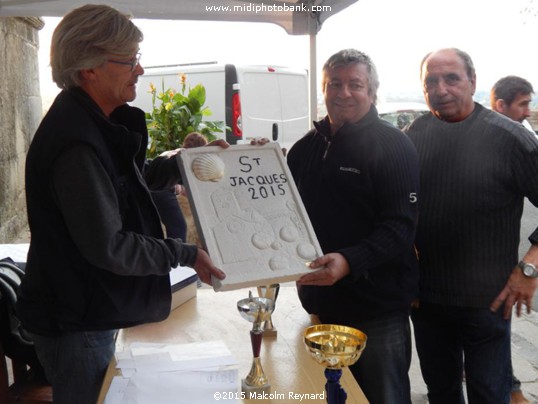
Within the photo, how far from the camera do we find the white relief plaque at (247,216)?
5.45 ft

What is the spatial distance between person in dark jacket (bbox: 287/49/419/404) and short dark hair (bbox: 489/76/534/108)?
177 cm

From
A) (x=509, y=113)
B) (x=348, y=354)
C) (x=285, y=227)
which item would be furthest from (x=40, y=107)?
(x=348, y=354)

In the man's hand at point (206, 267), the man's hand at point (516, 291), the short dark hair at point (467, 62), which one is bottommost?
the man's hand at point (516, 291)

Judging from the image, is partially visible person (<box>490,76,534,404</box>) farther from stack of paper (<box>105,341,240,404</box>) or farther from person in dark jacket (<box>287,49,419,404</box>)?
stack of paper (<box>105,341,240,404</box>)

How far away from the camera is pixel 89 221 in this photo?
4.57ft

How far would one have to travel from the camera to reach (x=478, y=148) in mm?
2195

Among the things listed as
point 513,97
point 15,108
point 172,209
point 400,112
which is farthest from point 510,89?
point 400,112

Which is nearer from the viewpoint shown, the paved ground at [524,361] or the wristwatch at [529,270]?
the wristwatch at [529,270]

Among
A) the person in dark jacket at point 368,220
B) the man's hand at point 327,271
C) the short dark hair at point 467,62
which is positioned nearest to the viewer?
the man's hand at point 327,271

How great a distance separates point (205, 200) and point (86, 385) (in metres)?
0.64

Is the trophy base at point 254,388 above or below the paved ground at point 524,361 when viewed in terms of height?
above

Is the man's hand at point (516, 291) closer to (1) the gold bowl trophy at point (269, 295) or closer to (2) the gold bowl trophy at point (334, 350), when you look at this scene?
(1) the gold bowl trophy at point (269, 295)

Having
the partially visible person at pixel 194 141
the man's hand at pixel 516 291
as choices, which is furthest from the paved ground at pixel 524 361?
the partially visible person at pixel 194 141

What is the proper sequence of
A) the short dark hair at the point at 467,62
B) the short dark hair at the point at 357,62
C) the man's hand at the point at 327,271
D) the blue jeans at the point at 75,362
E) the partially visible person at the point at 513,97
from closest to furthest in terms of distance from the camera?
the blue jeans at the point at 75,362
the man's hand at the point at 327,271
the short dark hair at the point at 357,62
the short dark hair at the point at 467,62
the partially visible person at the point at 513,97
